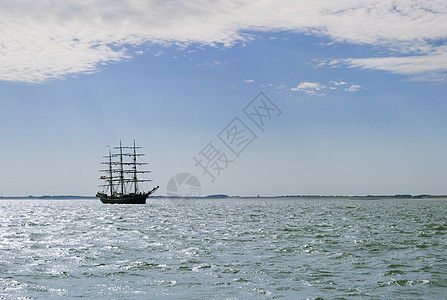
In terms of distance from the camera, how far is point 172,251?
28.4 meters

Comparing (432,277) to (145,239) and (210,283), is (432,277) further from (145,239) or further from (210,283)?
(145,239)

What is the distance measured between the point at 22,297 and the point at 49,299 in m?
1.08

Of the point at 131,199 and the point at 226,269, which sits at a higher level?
the point at 131,199

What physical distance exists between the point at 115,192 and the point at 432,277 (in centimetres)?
18264

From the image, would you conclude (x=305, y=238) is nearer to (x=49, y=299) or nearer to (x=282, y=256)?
(x=282, y=256)

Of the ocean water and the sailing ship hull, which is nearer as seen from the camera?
the ocean water

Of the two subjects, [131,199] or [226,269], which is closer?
[226,269]

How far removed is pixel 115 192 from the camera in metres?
193

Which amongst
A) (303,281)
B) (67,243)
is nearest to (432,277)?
(303,281)

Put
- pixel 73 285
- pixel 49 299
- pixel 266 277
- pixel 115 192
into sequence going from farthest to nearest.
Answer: pixel 115 192, pixel 266 277, pixel 73 285, pixel 49 299

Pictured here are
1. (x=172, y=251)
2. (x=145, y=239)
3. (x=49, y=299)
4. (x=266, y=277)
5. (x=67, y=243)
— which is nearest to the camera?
(x=49, y=299)

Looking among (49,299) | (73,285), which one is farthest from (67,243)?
(49,299)

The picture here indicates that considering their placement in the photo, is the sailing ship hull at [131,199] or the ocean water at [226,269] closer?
the ocean water at [226,269]

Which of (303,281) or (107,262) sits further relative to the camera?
(107,262)
